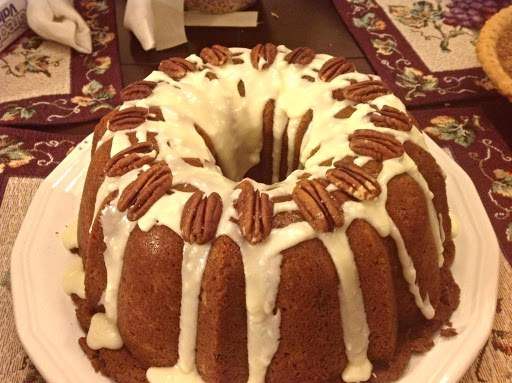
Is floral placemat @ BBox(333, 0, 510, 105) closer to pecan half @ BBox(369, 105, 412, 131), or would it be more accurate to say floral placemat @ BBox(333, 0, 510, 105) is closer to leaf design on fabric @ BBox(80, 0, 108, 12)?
pecan half @ BBox(369, 105, 412, 131)

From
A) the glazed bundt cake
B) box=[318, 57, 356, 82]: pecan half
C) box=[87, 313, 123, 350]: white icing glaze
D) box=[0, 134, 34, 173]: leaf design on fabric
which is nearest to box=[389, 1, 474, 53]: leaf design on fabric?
box=[318, 57, 356, 82]: pecan half

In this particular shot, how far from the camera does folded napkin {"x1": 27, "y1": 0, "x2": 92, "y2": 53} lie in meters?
2.33

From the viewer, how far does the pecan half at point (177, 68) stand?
148 cm

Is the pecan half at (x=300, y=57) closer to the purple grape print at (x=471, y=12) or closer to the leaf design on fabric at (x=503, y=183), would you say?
the leaf design on fabric at (x=503, y=183)

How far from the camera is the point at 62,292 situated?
1.35 meters

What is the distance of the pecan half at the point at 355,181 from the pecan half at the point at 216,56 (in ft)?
1.67

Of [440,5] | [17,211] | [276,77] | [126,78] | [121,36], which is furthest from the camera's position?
[440,5]

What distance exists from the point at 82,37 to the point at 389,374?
6.13 feet

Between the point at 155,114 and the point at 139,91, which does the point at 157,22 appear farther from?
the point at 155,114

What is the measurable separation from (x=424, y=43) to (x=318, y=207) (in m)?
1.66

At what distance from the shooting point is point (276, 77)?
150 centimetres

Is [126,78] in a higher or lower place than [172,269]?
lower

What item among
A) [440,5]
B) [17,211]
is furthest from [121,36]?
[440,5]

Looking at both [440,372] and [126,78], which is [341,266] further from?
[126,78]
